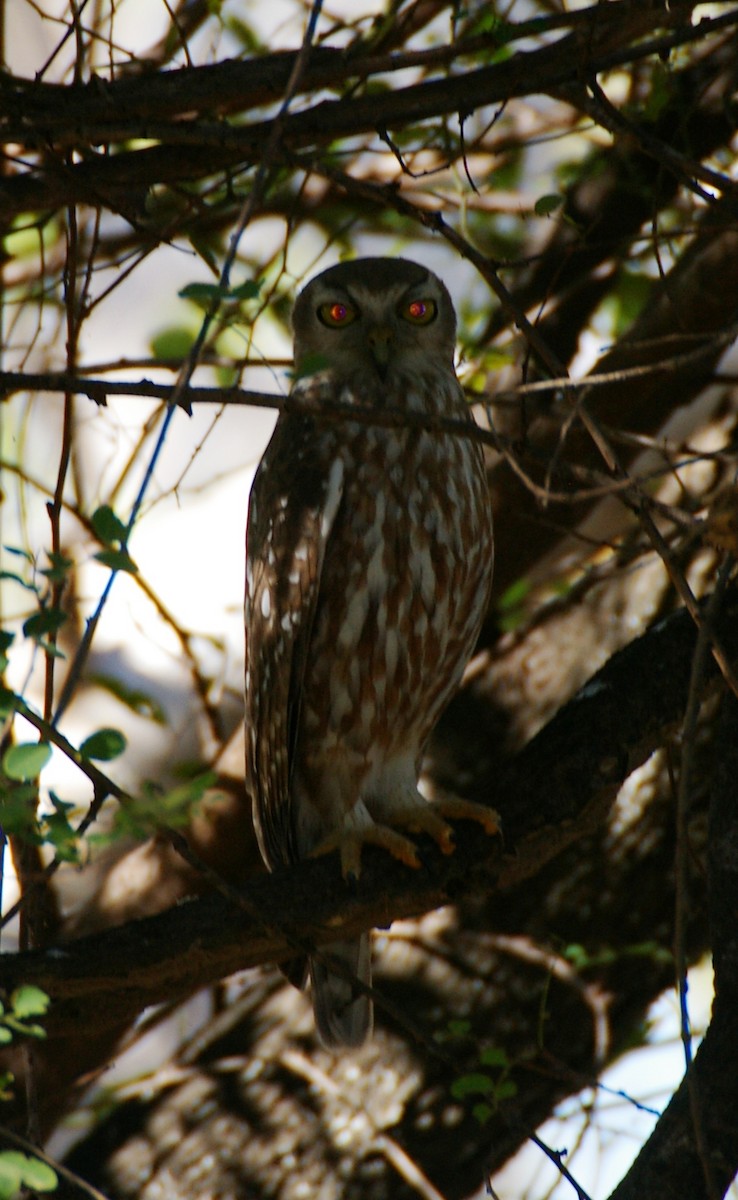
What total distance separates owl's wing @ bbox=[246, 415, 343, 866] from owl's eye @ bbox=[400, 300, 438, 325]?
445 millimetres

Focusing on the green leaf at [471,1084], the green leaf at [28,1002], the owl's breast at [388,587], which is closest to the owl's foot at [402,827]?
the owl's breast at [388,587]

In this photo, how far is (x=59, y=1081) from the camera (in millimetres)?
3141

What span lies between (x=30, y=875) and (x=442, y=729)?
182 cm

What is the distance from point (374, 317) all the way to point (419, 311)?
137 mm

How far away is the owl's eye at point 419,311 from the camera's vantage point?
3.21 meters

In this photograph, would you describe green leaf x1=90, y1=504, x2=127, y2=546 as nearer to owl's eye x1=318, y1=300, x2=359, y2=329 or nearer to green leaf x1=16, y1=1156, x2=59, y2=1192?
green leaf x1=16, y1=1156, x2=59, y2=1192

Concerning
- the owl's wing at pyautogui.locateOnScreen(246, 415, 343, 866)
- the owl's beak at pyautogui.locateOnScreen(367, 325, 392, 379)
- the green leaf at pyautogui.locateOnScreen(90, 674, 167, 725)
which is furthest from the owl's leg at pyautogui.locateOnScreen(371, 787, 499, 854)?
the owl's beak at pyautogui.locateOnScreen(367, 325, 392, 379)

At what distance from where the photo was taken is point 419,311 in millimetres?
3225

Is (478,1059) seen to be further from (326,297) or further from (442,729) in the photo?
(326,297)

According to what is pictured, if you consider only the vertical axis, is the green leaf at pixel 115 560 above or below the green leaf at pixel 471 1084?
above

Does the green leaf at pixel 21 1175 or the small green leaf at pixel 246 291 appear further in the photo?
the small green leaf at pixel 246 291

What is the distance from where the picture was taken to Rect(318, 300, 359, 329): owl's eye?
126 inches

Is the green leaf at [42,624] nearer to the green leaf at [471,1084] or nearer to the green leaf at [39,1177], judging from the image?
the green leaf at [39,1177]

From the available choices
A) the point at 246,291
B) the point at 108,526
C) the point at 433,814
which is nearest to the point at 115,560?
the point at 108,526
